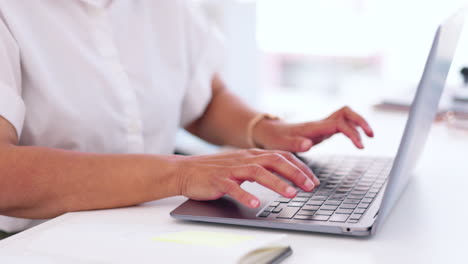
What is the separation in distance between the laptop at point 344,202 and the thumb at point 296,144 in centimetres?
15

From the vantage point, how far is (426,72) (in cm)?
73

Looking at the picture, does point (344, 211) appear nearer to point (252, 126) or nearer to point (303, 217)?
point (303, 217)

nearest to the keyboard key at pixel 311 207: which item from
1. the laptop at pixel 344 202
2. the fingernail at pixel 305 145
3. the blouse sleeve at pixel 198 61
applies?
the laptop at pixel 344 202

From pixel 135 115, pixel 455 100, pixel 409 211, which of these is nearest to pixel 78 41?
pixel 135 115

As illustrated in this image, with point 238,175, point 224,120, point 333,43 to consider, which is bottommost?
point 333,43

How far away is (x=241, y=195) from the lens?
0.81 metres

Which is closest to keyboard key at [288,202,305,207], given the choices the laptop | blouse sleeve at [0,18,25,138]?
the laptop

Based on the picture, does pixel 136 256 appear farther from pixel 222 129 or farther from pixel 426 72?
pixel 222 129

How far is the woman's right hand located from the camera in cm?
82

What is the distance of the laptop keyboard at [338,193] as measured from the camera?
795mm

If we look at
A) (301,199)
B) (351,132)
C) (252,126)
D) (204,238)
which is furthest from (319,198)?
(252,126)

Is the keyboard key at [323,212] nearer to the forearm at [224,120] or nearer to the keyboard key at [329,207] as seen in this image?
the keyboard key at [329,207]

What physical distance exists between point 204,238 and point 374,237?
0.22m

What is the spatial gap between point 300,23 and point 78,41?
3.68 m
